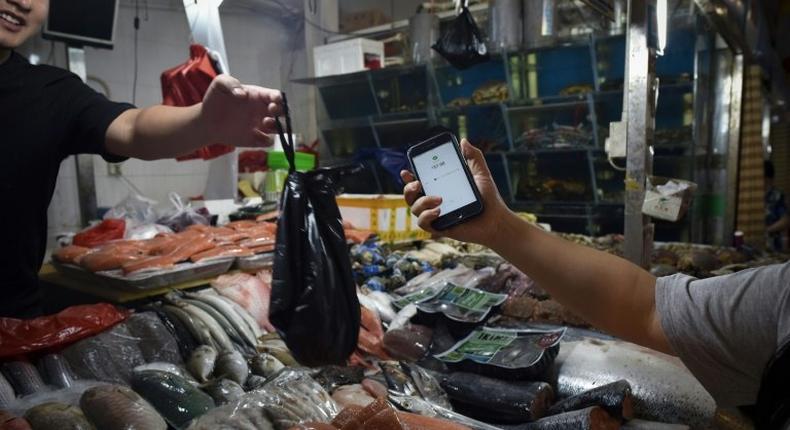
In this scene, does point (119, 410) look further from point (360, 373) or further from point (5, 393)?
point (360, 373)

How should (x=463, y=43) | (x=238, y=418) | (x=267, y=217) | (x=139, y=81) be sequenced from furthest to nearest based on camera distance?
(x=139, y=81)
(x=267, y=217)
(x=463, y=43)
(x=238, y=418)

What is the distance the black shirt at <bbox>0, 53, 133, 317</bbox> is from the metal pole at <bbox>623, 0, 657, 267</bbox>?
90.2 inches

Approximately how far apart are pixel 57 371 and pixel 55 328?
182mm

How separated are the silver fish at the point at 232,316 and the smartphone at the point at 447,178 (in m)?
1.49

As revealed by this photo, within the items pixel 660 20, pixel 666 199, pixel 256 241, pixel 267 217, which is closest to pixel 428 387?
pixel 666 199

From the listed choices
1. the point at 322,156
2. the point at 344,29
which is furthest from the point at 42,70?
the point at 344,29

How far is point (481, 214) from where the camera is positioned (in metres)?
1.23

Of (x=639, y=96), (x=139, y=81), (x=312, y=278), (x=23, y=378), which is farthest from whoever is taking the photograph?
(x=139, y=81)

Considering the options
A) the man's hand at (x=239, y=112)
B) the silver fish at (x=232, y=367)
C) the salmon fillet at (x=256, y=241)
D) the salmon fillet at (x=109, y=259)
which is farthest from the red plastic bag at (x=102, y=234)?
the man's hand at (x=239, y=112)

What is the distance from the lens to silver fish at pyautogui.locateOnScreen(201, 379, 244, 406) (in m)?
1.67

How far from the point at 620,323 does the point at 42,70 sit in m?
2.05

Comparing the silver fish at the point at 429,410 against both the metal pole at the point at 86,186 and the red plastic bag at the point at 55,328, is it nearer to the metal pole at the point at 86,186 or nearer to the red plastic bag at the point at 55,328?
the red plastic bag at the point at 55,328

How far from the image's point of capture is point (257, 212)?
4758 millimetres

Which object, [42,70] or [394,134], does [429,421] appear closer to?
[42,70]
